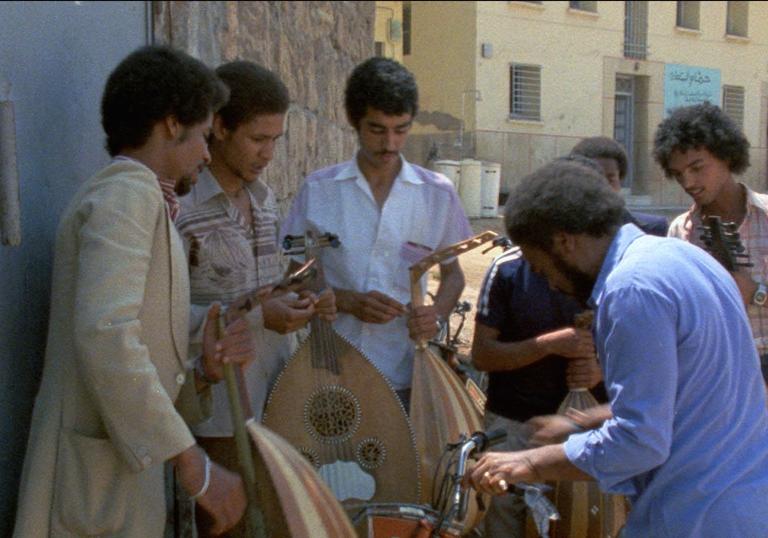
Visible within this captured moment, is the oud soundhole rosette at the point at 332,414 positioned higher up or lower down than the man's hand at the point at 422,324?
lower down

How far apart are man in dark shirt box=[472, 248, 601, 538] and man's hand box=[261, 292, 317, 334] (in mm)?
828

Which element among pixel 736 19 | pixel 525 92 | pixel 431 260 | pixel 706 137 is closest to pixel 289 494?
pixel 431 260

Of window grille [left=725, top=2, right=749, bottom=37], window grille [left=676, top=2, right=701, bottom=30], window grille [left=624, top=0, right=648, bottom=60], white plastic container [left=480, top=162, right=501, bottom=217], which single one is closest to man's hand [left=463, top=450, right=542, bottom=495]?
white plastic container [left=480, top=162, right=501, bottom=217]

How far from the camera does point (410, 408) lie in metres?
3.43

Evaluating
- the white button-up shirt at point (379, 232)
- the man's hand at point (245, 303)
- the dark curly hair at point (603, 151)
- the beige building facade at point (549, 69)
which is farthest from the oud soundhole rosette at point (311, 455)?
the beige building facade at point (549, 69)

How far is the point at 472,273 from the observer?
1277 cm

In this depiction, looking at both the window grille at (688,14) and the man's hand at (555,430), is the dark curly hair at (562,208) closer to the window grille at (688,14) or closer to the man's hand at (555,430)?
the man's hand at (555,430)

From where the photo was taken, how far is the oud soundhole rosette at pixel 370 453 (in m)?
3.24

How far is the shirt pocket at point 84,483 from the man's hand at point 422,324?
1.35m

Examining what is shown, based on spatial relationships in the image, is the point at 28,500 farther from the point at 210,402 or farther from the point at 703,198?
the point at 703,198

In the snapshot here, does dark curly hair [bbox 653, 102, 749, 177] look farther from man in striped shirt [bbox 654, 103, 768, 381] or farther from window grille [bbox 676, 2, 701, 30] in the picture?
window grille [bbox 676, 2, 701, 30]

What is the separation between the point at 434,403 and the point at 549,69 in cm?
2165

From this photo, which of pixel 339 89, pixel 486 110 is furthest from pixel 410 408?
pixel 486 110

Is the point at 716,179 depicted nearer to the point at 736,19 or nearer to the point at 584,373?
the point at 584,373
